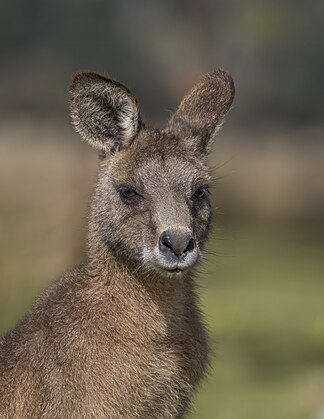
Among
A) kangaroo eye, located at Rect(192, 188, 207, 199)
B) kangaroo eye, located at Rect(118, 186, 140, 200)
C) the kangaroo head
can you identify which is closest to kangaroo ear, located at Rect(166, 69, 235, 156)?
the kangaroo head

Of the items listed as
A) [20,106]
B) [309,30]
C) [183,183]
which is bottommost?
[20,106]

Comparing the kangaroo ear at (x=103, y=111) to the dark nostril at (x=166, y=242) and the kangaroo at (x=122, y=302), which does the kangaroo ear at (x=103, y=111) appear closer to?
the kangaroo at (x=122, y=302)

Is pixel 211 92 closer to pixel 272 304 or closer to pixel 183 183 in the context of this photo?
pixel 183 183

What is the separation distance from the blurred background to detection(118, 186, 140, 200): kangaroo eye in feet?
2.42

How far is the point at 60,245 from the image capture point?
1405 cm

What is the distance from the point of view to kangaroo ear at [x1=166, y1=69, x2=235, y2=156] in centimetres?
731

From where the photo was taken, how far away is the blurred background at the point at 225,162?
1241 cm

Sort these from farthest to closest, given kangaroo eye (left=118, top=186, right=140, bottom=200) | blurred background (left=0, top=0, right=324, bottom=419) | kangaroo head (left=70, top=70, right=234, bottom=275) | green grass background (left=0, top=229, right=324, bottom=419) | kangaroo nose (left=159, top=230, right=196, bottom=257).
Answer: blurred background (left=0, top=0, right=324, bottom=419), green grass background (left=0, top=229, right=324, bottom=419), kangaroo eye (left=118, top=186, right=140, bottom=200), kangaroo head (left=70, top=70, right=234, bottom=275), kangaroo nose (left=159, top=230, right=196, bottom=257)

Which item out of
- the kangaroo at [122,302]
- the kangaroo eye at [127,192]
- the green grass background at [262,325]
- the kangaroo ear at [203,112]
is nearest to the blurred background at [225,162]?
the green grass background at [262,325]

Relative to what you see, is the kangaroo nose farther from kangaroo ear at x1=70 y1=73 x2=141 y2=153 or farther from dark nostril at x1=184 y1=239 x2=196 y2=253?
kangaroo ear at x1=70 y1=73 x2=141 y2=153

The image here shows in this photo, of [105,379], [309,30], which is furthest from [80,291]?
[309,30]

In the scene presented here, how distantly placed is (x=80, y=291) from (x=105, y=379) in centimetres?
53

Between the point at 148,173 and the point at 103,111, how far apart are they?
51 centimetres

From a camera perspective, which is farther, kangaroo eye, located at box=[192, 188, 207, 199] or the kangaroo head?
kangaroo eye, located at box=[192, 188, 207, 199]
